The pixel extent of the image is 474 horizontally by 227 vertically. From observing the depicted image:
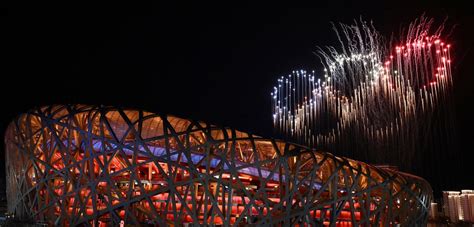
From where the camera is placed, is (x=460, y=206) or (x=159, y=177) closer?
(x=159, y=177)

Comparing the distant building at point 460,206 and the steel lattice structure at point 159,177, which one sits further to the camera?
the distant building at point 460,206

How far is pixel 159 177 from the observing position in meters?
36.9

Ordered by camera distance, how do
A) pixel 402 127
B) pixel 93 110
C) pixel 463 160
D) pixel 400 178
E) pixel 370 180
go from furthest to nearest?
1. pixel 463 160
2. pixel 402 127
3. pixel 400 178
4. pixel 370 180
5. pixel 93 110

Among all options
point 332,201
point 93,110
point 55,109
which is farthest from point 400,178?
point 55,109

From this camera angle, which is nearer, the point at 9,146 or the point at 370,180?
the point at 370,180

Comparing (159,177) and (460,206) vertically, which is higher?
(159,177)

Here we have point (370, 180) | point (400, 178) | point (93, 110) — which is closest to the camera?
point (93, 110)

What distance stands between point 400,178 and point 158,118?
19476 millimetres

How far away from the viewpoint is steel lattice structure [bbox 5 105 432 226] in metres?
30.1

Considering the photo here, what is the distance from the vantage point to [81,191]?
3206cm

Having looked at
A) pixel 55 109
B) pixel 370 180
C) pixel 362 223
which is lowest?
pixel 362 223

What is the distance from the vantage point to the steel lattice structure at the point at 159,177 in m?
30.1

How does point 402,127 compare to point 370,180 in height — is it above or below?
above

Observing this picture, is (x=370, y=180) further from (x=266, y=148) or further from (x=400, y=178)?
(x=266, y=148)
